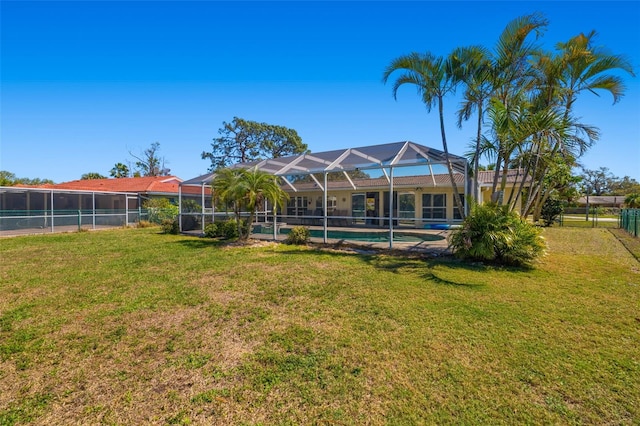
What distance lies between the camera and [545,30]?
7.57m

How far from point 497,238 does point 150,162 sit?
47890mm

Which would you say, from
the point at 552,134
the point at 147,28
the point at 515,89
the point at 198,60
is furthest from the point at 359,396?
the point at 198,60

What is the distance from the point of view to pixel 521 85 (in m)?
8.57

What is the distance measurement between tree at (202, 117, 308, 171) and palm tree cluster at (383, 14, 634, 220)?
99.1 feet

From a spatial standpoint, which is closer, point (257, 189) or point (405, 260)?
point (405, 260)

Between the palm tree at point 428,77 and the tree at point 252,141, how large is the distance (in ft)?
97.4

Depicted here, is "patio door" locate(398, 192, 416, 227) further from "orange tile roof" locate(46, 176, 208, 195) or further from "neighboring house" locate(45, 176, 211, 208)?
"orange tile roof" locate(46, 176, 208, 195)

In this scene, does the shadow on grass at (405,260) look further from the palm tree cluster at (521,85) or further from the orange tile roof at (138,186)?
the orange tile roof at (138,186)

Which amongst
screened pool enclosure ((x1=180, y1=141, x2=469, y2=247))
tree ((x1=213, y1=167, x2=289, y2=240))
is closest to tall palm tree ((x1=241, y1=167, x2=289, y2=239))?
tree ((x1=213, y1=167, x2=289, y2=240))

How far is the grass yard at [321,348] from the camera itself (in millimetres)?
2402

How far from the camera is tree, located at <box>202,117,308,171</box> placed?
124ft

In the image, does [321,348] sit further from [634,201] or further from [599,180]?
[599,180]

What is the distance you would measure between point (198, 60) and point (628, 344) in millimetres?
15925

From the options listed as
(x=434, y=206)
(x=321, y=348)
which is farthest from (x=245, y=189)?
(x=434, y=206)
